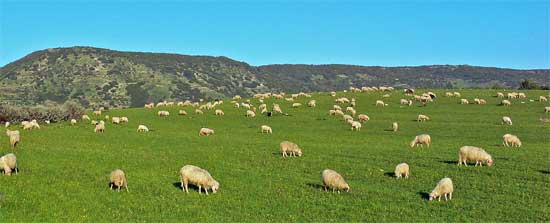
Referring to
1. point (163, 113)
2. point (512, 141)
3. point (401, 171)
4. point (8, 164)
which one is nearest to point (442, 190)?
point (401, 171)

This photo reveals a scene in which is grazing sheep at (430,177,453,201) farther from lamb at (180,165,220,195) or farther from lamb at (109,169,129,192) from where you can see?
lamb at (109,169,129,192)

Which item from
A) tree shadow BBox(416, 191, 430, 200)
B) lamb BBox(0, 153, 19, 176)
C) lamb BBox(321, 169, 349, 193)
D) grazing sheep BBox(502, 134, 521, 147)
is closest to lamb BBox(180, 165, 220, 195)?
lamb BBox(321, 169, 349, 193)

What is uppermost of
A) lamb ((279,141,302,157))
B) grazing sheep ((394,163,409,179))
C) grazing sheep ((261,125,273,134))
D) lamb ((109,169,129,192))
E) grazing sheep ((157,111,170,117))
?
grazing sheep ((157,111,170,117))

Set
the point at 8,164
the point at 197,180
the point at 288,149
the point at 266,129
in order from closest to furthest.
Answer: the point at 197,180
the point at 8,164
the point at 288,149
the point at 266,129

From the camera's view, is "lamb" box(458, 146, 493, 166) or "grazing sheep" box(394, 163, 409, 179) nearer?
"grazing sheep" box(394, 163, 409, 179)

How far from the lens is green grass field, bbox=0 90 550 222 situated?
59.2 feet

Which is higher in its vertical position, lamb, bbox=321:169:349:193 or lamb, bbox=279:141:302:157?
lamb, bbox=279:141:302:157

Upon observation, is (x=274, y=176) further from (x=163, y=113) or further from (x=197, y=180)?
(x=163, y=113)

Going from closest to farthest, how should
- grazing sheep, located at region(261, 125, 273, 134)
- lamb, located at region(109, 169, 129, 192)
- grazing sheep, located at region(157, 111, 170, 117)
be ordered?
1. lamb, located at region(109, 169, 129, 192)
2. grazing sheep, located at region(261, 125, 273, 134)
3. grazing sheep, located at region(157, 111, 170, 117)

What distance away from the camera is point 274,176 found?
24719 mm

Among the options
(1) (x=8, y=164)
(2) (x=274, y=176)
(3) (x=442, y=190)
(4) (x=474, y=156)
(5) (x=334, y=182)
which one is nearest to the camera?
(3) (x=442, y=190)

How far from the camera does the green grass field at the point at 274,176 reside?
18031 mm

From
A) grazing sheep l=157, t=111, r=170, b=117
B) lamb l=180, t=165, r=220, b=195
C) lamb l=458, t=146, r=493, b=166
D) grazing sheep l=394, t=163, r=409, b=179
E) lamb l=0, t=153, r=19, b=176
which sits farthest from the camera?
grazing sheep l=157, t=111, r=170, b=117

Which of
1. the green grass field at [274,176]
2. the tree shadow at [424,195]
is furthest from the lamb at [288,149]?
the tree shadow at [424,195]
